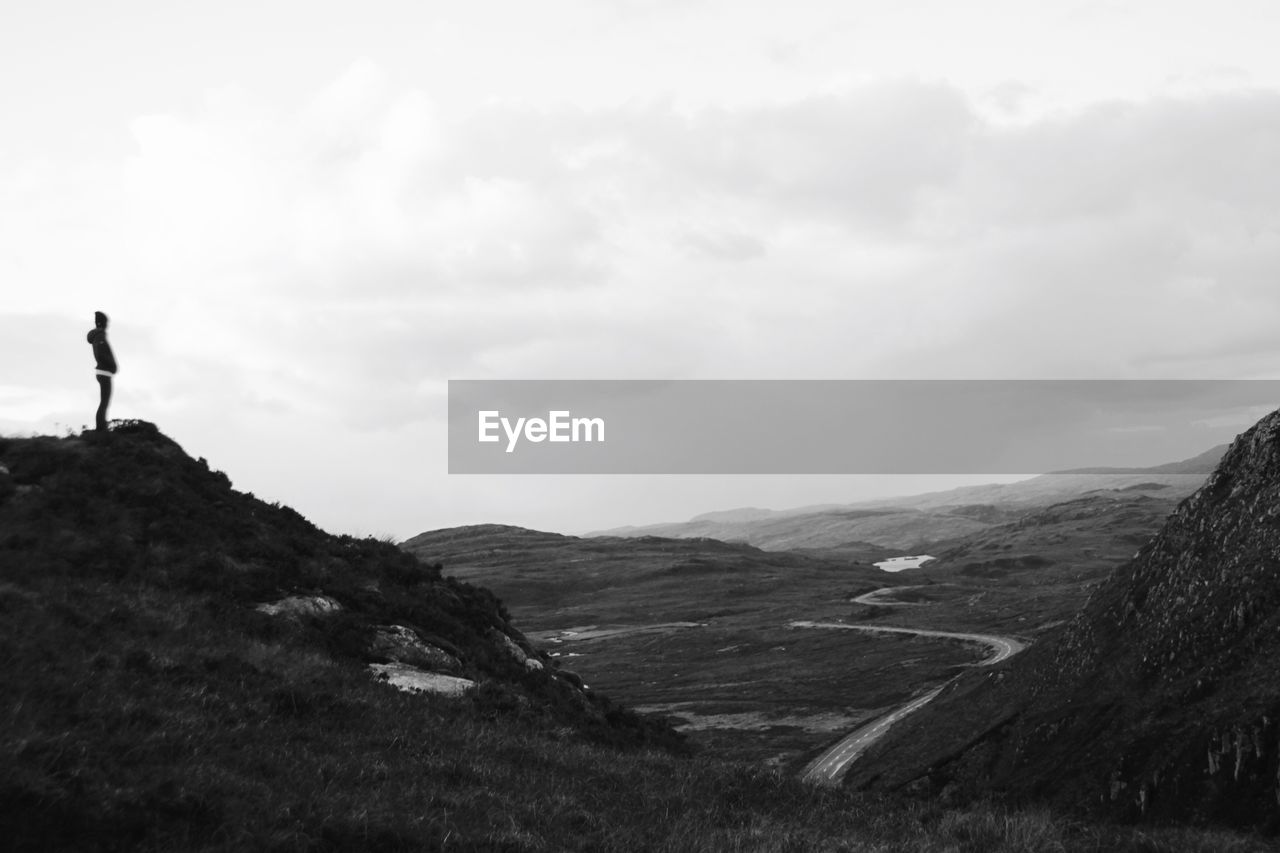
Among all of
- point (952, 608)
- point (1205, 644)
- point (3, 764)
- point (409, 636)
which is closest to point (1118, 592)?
point (1205, 644)

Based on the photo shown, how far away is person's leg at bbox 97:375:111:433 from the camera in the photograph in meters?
27.9

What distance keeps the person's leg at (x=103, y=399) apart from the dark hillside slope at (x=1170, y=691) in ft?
108

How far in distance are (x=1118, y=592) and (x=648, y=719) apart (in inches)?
784

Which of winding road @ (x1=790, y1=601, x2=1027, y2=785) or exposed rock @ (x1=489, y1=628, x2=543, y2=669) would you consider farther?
winding road @ (x1=790, y1=601, x2=1027, y2=785)

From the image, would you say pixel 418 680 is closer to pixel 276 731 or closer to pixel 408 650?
pixel 408 650

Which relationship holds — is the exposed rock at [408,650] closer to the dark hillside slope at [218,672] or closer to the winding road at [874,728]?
the dark hillside slope at [218,672]

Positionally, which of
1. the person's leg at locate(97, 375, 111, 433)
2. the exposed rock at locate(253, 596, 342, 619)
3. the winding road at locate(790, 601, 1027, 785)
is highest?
the person's leg at locate(97, 375, 111, 433)

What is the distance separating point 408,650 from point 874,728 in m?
66.0

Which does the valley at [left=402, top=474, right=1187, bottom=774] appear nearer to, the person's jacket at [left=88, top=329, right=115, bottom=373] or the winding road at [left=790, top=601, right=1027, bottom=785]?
the winding road at [left=790, top=601, right=1027, bottom=785]

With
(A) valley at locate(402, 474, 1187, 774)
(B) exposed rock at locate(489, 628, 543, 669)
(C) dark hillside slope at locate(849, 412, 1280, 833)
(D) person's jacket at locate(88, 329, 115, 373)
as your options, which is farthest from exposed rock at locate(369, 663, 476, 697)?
(A) valley at locate(402, 474, 1187, 774)

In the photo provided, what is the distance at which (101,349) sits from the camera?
26.5 m

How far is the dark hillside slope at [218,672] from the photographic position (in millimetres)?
9609

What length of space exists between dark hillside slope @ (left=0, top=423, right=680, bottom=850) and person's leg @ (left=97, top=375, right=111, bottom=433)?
1.22m

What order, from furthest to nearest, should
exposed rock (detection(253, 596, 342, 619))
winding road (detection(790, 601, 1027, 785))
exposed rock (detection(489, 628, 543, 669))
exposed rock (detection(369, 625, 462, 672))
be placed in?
winding road (detection(790, 601, 1027, 785)) → exposed rock (detection(489, 628, 543, 669)) → exposed rock (detection(369, 625, 462, 672)) → exposed rock (detection(253, 596, 342, 619))
